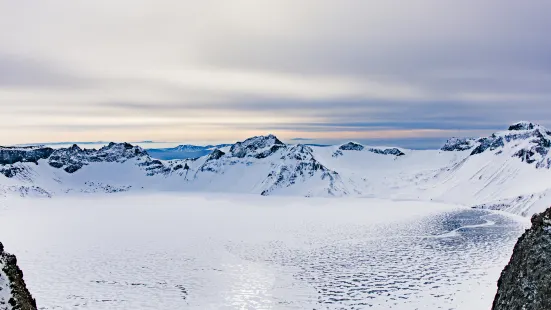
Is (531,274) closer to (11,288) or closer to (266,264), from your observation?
(11,288)

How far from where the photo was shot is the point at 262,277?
75250 mm

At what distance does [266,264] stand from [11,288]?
218ft

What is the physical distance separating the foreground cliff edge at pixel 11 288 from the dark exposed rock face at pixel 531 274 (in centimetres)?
2564

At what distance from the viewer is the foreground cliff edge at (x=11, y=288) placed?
2264 cm

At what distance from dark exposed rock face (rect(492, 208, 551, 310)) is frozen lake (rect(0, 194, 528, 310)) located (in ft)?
110

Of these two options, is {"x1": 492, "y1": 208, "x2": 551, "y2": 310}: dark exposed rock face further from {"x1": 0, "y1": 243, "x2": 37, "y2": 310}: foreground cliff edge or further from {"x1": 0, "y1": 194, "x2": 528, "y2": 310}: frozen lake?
{"x1": 0, "y1": 194, "x2": 528, "y2": 310}: frozen lake

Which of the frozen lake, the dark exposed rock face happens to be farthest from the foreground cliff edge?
the frozen lake

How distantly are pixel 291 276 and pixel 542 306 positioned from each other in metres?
56.3

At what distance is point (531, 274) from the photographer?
23.3 metres

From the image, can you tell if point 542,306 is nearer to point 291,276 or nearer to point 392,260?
point 291,276

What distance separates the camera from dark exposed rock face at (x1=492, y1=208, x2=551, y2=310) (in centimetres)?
2220

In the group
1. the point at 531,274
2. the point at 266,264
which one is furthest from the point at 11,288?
the point at 266,264

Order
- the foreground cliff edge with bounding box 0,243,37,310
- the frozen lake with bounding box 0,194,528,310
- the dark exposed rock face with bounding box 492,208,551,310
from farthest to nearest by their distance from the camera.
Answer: the frozen lake with bounding box 0,194,528,310 < the foreground cliff edge with bounding box 0,243,37,310 < the dark exposed rock face with bounding box 492,208,551,310

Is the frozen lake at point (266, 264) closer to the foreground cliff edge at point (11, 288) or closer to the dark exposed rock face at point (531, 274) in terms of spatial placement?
the dark exposed rock face at point (531, 274)
